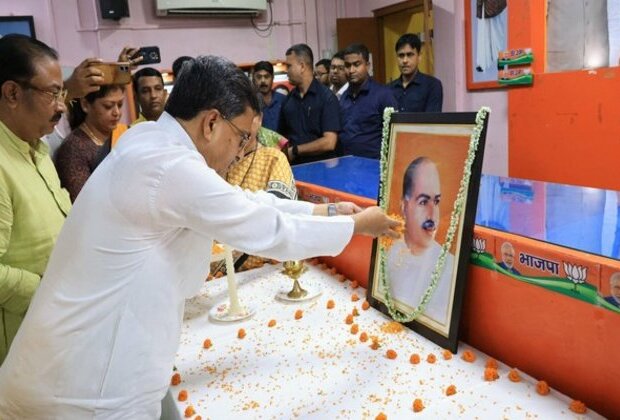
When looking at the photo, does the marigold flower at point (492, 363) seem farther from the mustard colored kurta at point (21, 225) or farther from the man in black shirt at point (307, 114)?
the man in black shirt at point (307, 114)

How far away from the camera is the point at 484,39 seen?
473cm

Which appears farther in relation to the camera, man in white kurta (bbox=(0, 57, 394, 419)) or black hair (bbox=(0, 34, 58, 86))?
black hair (bbox=(0, 34, 58, 86))

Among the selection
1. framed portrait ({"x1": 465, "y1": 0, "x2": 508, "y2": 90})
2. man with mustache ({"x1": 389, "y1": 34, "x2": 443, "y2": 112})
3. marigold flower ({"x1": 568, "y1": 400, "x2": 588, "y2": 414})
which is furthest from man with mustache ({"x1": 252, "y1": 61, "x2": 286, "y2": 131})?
marigold flower ({"x1": 568, "y1": 400, "x2": 588, "y2": 414})

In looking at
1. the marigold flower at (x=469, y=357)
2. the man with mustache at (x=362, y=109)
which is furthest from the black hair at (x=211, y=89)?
the man with mustache at (x=362, y=109)

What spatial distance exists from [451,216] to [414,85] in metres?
3.15

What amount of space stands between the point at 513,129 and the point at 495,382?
348 cm

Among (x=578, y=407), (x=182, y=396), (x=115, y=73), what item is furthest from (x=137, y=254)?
(x=115, y=73)

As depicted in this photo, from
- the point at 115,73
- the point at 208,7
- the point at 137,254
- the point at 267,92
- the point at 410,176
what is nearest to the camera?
the point at 137,254

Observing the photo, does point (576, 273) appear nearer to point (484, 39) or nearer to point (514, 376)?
point (514, 376)

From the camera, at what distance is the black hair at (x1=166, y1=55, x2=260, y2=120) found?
3.36 ft

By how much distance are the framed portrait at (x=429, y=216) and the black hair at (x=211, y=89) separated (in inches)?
22.6

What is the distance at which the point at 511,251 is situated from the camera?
1.22 metres

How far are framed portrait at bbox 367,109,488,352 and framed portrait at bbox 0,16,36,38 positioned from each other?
17.7ft

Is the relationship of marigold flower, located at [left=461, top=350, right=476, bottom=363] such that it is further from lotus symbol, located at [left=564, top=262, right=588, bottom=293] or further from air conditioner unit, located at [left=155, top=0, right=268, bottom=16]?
air conditioner unit, located at [left=155, top=0, right=268, bottom=16]
